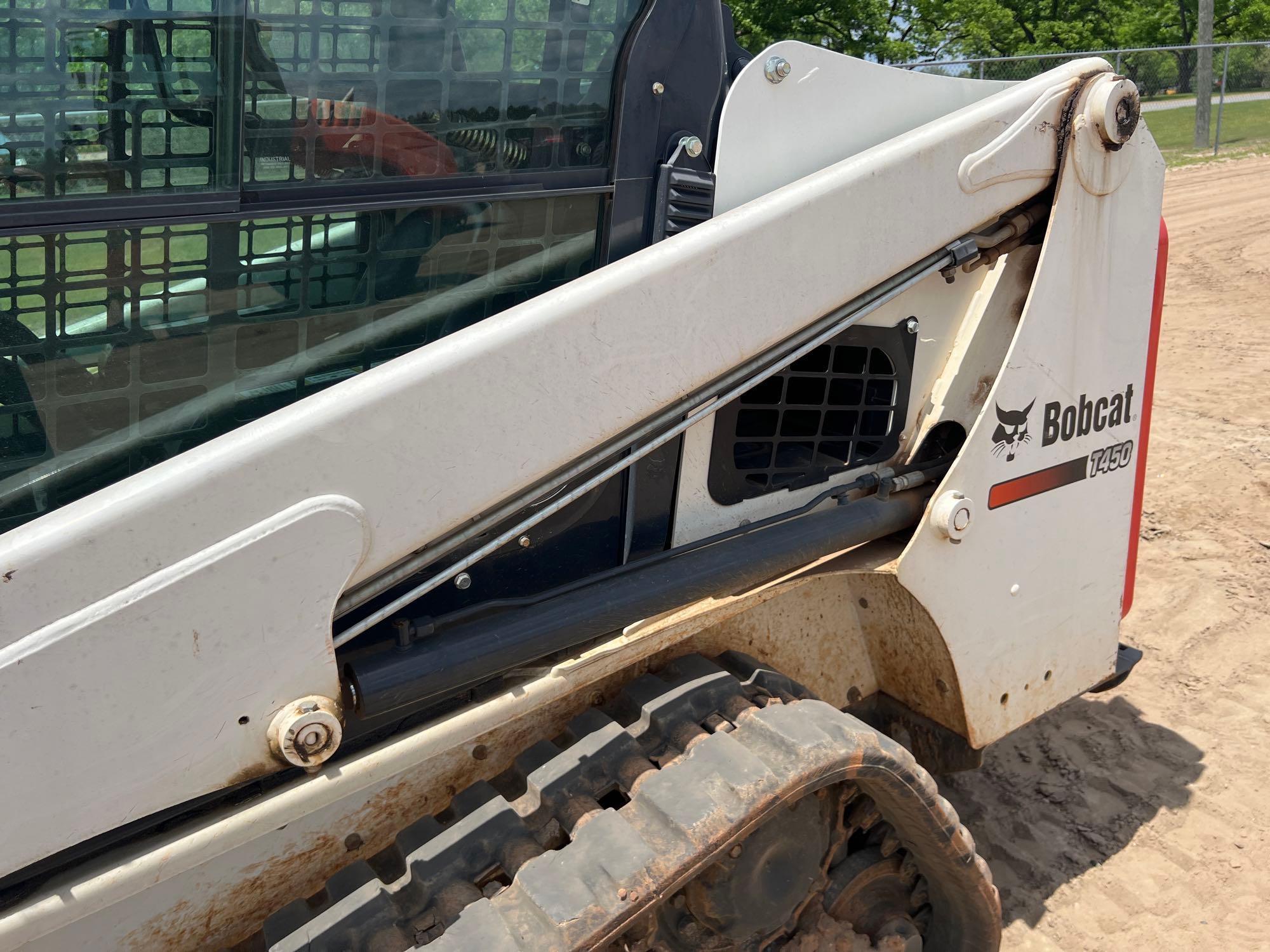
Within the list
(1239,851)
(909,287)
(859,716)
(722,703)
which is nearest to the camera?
(722,703)

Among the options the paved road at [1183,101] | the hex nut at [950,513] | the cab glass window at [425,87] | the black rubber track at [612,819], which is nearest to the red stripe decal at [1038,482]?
the hex nut at [950,513]

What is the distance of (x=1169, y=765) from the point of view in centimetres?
358

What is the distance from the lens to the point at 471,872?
71.5 inches

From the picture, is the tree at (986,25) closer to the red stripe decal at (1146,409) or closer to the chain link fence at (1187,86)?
the chain link fence at (1187,86)

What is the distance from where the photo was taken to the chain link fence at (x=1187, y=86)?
14555 millimetres

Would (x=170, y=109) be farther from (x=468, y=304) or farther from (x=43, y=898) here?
(x=43, y=898)

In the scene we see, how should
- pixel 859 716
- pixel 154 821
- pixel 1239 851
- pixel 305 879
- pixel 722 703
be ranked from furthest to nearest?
pixel 1239 851 < pixel 859 716 < pixel 722 703 < pixel 305 879 < pixel 154 821

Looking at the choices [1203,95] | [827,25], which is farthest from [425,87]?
[827,25]

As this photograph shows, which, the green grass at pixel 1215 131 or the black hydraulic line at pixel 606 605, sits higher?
the green grass at pixel 1215 131

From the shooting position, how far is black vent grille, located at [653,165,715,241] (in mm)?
1933

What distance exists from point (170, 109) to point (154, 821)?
0.98 meters

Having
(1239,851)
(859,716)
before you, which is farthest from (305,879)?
(1239,851)

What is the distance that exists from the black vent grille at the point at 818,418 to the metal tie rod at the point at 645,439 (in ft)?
0.40

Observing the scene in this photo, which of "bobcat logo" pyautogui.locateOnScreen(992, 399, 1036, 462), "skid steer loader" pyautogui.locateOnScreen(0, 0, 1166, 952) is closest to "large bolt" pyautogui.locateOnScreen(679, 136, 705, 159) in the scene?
"skid steer loader" pyautogui.locateOnScreen(0, 0, 1166, 952)
